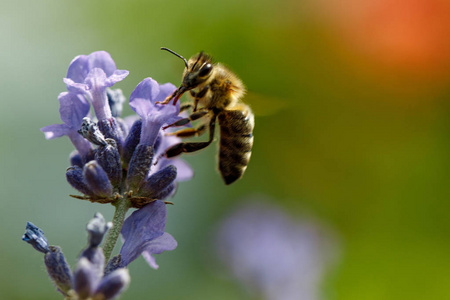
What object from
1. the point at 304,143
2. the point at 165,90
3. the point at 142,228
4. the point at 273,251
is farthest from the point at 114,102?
the point at 304,143

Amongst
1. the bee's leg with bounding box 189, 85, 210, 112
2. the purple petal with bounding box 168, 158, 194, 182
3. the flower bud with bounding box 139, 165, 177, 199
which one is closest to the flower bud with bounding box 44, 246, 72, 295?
the flower bud with bounding box 139, 165, 177, 199

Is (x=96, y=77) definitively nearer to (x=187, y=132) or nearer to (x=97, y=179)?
(x=97, y=179)

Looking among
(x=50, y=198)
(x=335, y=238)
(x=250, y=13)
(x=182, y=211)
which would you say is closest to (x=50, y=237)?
(x=50, y=198)

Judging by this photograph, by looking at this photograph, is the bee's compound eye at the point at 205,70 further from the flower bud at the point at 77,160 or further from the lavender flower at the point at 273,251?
the lavender flower at the point at 273,251

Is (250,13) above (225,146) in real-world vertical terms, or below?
above

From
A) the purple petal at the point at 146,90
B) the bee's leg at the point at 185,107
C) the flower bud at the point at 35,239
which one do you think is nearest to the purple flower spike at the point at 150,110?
the purple petal at the point at 146,90

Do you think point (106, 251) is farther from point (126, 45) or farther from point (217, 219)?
point (126, 45)
